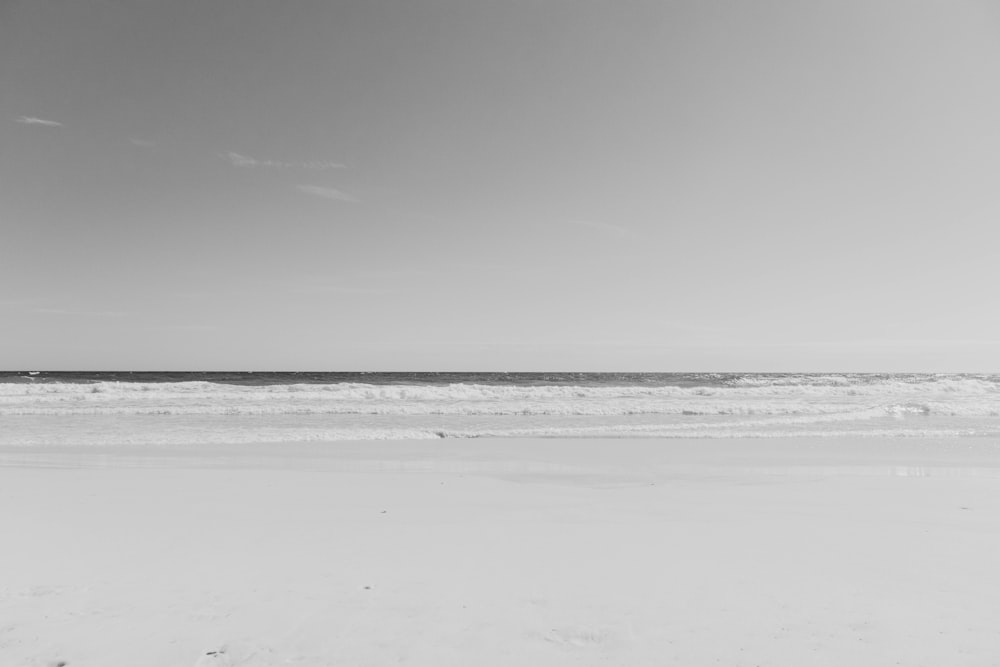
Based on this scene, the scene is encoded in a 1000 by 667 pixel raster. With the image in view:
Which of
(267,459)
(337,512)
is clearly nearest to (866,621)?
(337,512)

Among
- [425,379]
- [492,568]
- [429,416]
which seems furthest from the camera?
[425,379]

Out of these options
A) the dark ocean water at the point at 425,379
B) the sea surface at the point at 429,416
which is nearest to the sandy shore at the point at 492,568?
the sea surface at the point at 429,416

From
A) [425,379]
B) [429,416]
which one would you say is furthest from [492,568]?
[425,379]

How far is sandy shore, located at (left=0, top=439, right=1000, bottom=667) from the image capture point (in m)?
3.53

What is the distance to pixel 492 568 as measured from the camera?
492 centimetres

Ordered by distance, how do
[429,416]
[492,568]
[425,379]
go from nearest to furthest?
[492,568], [429,416], [425,379]

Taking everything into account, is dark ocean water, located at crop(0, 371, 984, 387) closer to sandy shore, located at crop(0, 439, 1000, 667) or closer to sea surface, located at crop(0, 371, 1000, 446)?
sea surface, located at crop(0, 371, 1000, 446)

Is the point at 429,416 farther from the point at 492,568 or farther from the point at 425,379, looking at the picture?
the point at 425,379

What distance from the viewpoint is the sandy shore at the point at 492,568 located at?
3531mm

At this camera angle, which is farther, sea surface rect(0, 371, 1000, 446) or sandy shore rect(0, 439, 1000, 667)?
sea surface rect(0, 371, 1000, 446)

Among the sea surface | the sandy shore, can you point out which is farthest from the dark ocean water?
the sandy shore

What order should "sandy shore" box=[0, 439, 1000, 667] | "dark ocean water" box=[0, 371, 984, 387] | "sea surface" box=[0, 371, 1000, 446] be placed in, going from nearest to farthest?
1. "sandy shore" box=[0, 439, 1000, 667]
2. "sea surface" box=[0, 371, 1000, 446]
3. "dark ocean water" box=[0, 371, 984, 387]

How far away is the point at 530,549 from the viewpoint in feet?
17.9

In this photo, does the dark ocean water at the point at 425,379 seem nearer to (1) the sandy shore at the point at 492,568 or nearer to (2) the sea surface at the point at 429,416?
(2) the sea surface at the point at 429,416
